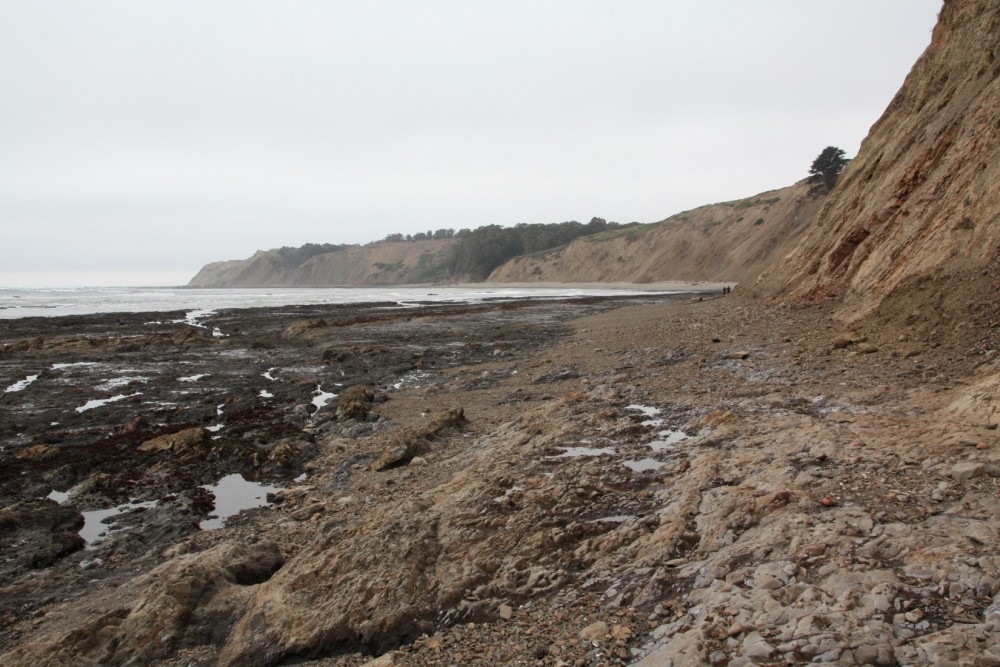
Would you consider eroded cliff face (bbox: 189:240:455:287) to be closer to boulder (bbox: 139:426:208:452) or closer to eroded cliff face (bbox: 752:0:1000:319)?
eroded cliff face (bbox: 752:0:1000:319)

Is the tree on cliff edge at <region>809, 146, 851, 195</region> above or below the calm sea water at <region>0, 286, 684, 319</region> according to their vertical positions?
above

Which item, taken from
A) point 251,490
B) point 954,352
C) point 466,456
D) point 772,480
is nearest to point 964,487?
point 772,480

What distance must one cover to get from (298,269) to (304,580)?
7178 inches

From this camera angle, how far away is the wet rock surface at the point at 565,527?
315 cm

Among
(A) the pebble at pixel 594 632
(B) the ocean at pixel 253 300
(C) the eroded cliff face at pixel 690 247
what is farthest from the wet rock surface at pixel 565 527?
(C) the eroded cliff face at pixel 690 247

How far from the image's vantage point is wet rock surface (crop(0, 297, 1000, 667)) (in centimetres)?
315

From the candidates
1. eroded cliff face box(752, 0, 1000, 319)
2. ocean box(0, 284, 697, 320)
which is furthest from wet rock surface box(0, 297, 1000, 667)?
ocean box(0, 284, 697, 320)

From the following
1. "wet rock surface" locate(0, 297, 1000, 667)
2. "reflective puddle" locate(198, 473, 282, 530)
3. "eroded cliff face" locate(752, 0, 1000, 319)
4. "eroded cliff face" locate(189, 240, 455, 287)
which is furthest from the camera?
"eroded cliff face" locate(189, 240, 455, 287)

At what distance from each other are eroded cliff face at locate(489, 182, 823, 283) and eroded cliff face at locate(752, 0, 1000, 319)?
28.2m

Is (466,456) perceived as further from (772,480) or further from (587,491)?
(772,480)

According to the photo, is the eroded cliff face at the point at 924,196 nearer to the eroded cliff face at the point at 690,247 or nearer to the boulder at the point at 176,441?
the boulder at the point at 176,441

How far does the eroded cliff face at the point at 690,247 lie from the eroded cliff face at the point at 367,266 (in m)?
44.7

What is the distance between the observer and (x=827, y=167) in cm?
4956

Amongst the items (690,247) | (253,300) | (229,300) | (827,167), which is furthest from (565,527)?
(690,247)
